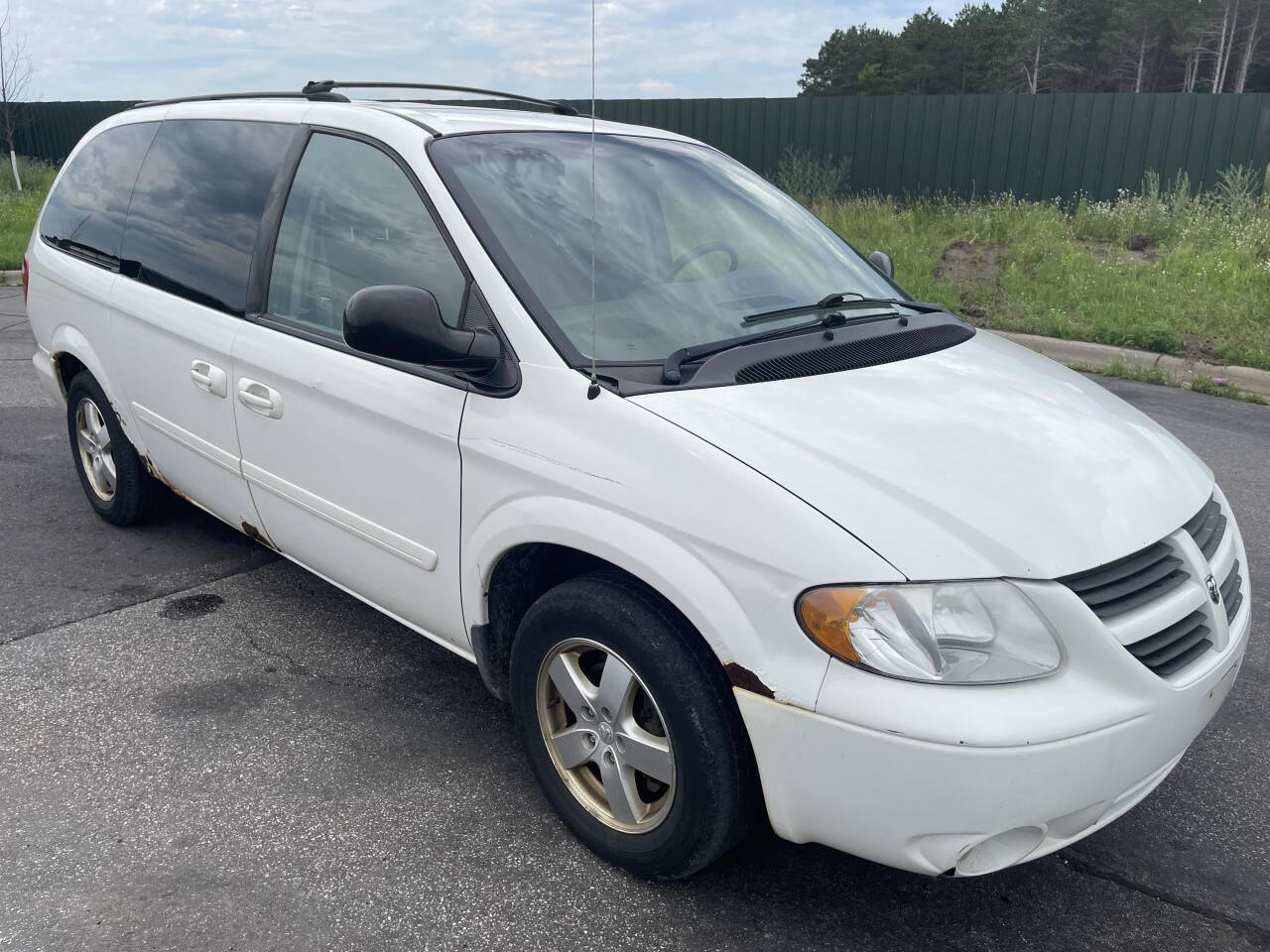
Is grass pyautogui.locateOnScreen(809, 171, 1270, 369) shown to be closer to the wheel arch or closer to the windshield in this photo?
the windshield

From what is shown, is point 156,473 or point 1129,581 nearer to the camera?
point 1129,581

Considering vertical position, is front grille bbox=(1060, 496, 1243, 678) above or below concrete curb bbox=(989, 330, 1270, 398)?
above

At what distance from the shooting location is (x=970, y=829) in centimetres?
206

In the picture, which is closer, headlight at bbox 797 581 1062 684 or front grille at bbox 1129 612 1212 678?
headlight at bbox 797 581 1062 684

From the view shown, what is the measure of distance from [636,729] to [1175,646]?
1.20 meters

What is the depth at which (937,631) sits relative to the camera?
2.08m

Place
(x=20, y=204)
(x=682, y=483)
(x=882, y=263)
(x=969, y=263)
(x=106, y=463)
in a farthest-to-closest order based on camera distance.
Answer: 1. (x=20, y=204)
2. (x=969, y=263)
3. (x=106, y=463)
4. (x=882, y=263)
5. (x=682, y=483)

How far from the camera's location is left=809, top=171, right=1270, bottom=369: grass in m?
8.84

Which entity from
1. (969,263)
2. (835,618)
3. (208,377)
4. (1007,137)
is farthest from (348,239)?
(1007,137)

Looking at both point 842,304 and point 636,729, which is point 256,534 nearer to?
point 636,729

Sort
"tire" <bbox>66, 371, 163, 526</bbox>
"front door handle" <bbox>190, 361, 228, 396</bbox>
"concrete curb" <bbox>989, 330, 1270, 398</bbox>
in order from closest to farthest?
"front door handle" <bbox>190, 361, 228, 396</bbox>, "tire" <bbox>66, 371, 163, 526</bbox>, "concrete curb" <bbox>989, 330, 1270, 398</bbox>

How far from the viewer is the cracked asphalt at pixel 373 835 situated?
2471 millimetres

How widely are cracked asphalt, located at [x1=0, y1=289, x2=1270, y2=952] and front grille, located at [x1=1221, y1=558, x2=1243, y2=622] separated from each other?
68 centimetres

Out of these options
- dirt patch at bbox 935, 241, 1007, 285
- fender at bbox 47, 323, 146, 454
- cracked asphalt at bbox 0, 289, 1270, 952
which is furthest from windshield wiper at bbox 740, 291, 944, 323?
dirt patch at bbox 935, 241, 1007, 285
